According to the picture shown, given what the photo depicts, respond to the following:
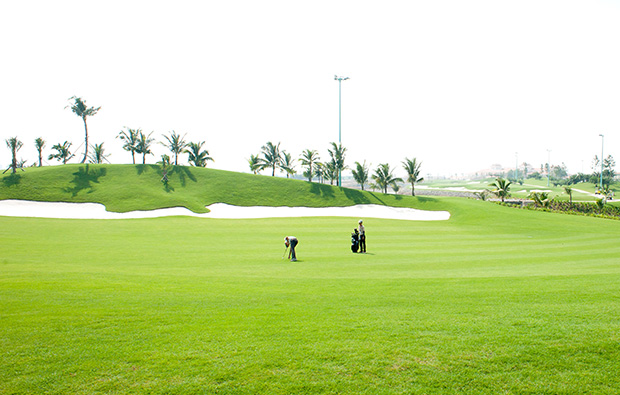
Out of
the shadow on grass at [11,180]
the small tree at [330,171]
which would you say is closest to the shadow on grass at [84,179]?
Answer: the shadow on grass at [11,180]

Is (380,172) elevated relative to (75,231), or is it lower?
elevated

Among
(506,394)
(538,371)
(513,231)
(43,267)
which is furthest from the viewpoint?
(513,231)

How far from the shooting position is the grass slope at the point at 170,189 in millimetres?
58062

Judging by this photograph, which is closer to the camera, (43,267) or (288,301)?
(288,301)

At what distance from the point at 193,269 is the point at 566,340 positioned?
13.6 metres

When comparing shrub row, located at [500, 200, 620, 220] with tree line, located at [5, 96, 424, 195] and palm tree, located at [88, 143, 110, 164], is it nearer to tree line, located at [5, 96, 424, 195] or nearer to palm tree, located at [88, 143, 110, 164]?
tree line, located at [5, 96, 424, 195]

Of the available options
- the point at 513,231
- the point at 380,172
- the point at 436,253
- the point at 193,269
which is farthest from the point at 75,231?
the point at 380,172

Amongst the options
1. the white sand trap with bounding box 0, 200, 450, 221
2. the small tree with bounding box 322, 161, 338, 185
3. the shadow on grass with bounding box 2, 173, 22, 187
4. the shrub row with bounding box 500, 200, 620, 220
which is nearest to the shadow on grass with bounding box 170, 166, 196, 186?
the white sand trap with bounding box 0, 200, 450, 221

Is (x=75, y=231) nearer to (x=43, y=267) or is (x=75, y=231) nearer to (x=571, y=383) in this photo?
(x=43, y=267)

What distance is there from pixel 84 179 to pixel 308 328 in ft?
230

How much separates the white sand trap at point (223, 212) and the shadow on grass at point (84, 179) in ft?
18.1

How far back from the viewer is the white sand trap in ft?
166

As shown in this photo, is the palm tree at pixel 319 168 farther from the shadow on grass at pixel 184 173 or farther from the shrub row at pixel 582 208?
the shrub row at pixel 582 208

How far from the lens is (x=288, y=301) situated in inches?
405
